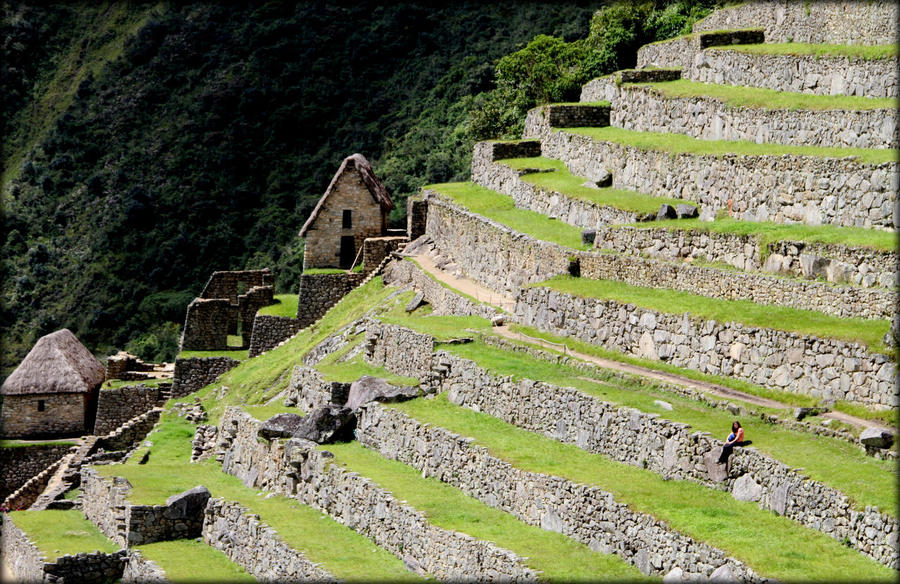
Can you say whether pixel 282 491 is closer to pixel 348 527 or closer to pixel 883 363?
pixel 348 527

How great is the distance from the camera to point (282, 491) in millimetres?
35562

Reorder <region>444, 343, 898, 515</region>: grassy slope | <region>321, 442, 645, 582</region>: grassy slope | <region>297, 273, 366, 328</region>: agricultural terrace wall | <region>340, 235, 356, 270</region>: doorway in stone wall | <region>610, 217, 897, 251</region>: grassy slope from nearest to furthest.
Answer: <region>444, 343, 898, 515</region>: grassy slope
<region>321, 442, 645, 582</region>: grassy slope
<region>610, 217, 897, 251</region>: grassy slope
<region>297, 273, 366, 328</region>: agricultural terrace wall
<region>340, 235, 356, 270</region>: doorway in stone wall

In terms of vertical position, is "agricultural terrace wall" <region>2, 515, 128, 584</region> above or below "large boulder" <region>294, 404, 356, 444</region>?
below

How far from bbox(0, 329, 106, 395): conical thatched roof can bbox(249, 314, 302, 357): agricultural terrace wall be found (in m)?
5.66

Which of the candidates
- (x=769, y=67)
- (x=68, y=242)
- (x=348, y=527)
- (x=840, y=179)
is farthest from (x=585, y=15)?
(x=348, y=527)

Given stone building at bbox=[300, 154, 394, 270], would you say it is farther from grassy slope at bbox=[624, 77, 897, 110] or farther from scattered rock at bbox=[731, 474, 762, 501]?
scattered rock at bbox=[731, 474, 762, 501]

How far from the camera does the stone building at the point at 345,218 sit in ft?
180

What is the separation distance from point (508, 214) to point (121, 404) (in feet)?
48.4

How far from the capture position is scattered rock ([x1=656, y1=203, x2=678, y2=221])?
3897 centimetres

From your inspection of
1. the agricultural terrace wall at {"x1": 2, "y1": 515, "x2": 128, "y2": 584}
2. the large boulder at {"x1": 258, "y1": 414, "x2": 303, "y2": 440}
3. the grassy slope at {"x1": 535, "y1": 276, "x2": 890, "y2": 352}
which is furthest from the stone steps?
the agricultural terrace wall at {"x1": 2, "y1": 515, "x2": 128, "y2": 584}

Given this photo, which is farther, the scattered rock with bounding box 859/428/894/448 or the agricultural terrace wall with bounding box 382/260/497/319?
the agricultural terrace wall with bounding box 382/260/497/319

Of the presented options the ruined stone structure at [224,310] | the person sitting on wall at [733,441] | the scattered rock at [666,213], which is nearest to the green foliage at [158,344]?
the ruined stone structure at [224,310]

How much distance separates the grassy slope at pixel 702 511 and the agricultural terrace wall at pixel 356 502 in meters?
2.05

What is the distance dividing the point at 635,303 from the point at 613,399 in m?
4.02
